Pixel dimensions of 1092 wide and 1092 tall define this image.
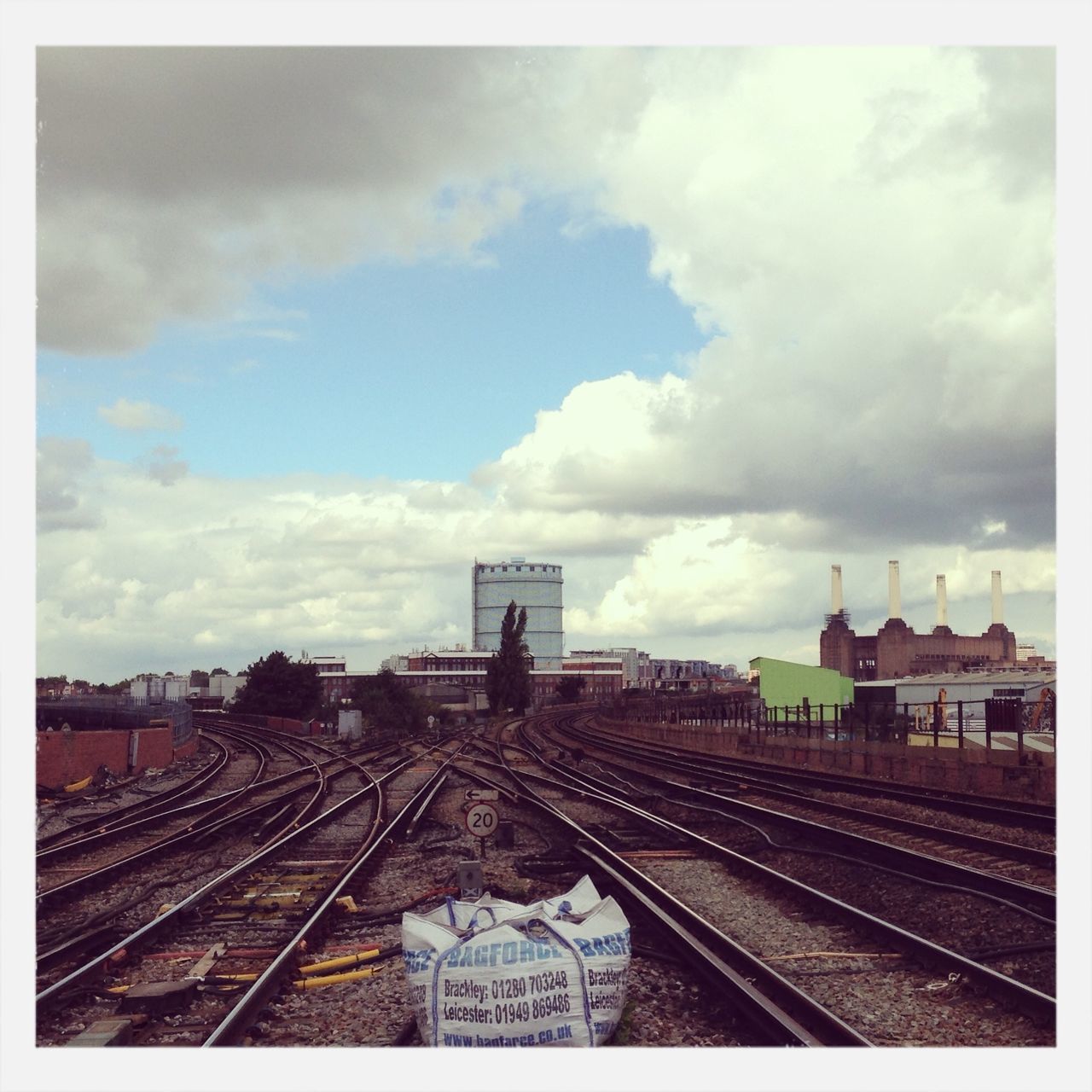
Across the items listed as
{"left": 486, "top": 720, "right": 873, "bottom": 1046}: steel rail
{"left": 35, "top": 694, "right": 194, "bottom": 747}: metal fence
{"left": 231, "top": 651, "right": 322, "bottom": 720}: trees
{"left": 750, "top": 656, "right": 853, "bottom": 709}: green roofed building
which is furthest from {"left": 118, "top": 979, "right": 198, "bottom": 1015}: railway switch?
{"left": 231, "top": 651, "right": 322, "bottom": 720}: trees

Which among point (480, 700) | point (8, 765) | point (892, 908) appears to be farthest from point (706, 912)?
point (480, 700)

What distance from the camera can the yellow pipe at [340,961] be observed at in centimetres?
726

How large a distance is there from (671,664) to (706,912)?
122325mm

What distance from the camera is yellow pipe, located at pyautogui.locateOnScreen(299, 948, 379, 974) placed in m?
7.26

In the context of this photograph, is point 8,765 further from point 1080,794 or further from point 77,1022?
point 1080,794

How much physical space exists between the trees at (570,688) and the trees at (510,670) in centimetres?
2519

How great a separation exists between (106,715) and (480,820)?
60.0 feet

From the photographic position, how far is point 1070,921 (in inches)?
216

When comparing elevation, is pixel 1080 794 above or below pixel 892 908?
above

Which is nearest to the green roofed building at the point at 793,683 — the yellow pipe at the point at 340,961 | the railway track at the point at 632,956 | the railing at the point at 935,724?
the railing at the point at 935,724

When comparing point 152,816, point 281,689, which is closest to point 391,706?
point 281,689

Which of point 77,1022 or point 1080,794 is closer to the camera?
point 1080,794

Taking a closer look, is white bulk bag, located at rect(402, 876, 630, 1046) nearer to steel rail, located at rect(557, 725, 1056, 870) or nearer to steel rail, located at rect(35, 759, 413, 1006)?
steel rail, located at rect(35, 759, 413, 1006)

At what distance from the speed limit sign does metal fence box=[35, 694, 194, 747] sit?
15029 mm
